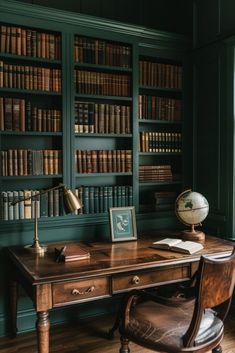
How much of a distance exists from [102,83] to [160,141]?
30.3 inches

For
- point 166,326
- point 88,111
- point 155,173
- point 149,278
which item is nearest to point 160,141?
point 155,173

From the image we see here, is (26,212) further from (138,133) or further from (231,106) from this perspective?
(231,106)

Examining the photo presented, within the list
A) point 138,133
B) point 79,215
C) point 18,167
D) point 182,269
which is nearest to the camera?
point 182,269

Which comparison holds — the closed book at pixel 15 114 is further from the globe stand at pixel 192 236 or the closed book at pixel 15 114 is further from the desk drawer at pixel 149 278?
the globe stand at pixel 192 236

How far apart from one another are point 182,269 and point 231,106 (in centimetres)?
146

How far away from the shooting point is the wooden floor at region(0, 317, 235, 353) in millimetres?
2684

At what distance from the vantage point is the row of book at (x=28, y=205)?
282 centimetres

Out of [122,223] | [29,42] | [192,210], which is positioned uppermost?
[29,42]

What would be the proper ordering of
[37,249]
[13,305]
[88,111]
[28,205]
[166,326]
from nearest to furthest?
[166,326], [37,249], [13,305], [28,205], [88,111]

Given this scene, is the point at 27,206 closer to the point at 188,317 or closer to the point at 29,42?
the point at 29,42

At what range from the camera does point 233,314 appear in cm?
317

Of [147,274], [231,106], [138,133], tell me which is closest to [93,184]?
[138,133]

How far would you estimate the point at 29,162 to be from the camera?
292 centimetres

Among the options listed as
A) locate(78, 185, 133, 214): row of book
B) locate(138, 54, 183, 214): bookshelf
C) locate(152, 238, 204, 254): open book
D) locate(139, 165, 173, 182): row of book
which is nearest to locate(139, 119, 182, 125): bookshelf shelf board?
locate(138, 54, 183, 214): bookshelf
